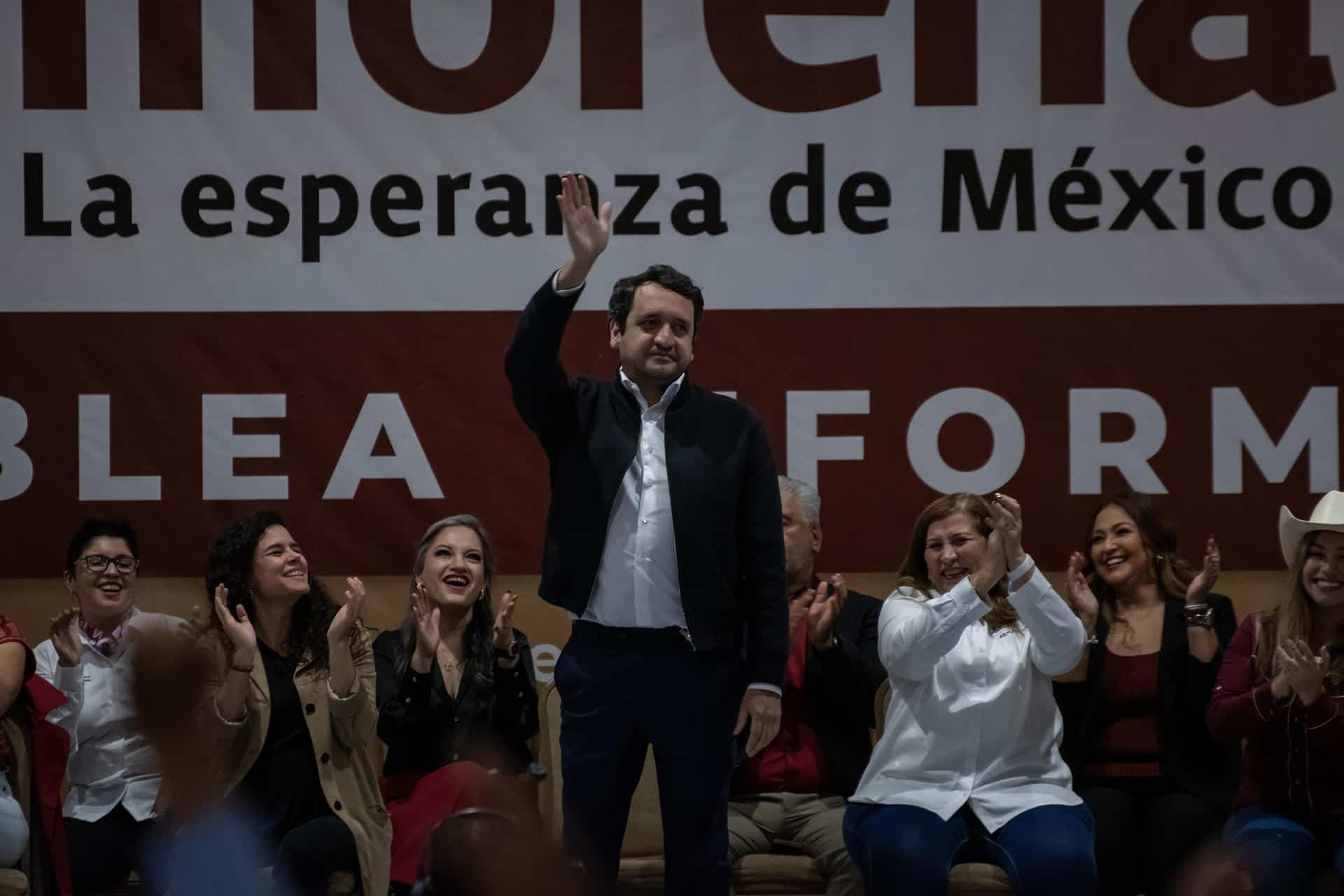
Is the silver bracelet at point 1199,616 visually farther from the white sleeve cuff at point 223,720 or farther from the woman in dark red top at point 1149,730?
the white sleeve cuff at point 223,720

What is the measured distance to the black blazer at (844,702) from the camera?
4191 mm

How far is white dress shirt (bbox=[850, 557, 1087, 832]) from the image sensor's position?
12.1ft

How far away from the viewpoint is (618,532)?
3.20 m

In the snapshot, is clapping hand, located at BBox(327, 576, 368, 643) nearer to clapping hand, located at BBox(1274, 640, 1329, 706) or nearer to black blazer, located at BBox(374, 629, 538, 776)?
black blazer, located at BBox(374, 629, 538, 776)

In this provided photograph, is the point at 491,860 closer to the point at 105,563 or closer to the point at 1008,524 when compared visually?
the point at 1008,524

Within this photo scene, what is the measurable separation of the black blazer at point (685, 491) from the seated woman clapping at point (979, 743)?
601mm

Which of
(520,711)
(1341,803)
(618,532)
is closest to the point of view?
(618,532)

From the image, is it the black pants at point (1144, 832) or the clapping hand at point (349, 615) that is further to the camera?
the black pants at point (1144, 832)

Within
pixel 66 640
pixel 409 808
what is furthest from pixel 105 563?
pixel 409 808

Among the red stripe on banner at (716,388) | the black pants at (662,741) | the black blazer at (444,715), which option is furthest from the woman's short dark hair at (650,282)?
the red stripe on banner at (716,388)

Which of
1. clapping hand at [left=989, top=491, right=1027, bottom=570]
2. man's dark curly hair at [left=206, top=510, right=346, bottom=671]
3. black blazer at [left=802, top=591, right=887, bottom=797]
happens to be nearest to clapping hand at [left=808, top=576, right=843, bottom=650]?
black blazer at [left=802, top=591, right=887, bottom=797]

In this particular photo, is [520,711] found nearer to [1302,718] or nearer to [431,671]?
[431,671]

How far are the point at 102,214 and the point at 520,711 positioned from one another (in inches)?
76.8

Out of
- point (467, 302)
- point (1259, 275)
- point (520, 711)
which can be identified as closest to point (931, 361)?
point (1259, 275)
